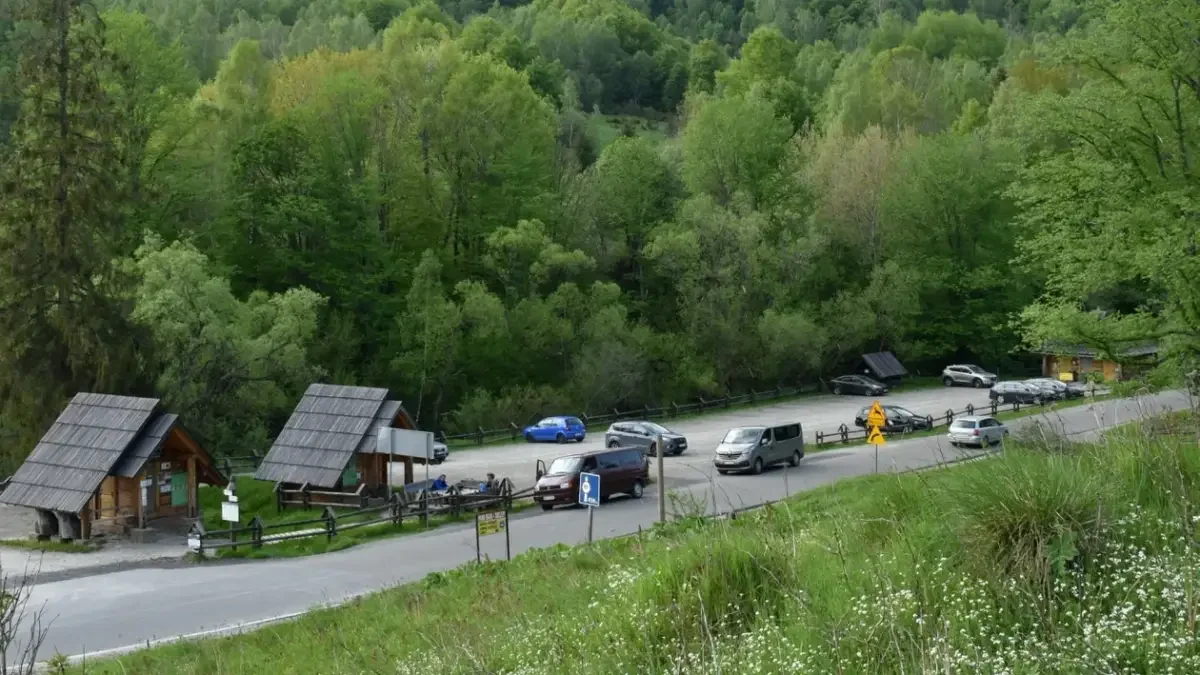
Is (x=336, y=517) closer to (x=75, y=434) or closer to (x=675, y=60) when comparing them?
(x=75, y=434)

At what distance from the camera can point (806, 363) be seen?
202ft

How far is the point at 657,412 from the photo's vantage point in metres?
54.0

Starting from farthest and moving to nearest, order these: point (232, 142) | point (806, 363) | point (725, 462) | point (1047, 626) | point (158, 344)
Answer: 1. point (806, 363)
2. point (232, 142)
3. point (158, 344)
4. point (725, 462)
5. point (1047, 626)

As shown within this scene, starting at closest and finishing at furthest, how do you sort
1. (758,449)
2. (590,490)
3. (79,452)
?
(590,490)
(79,452)
(758,449)

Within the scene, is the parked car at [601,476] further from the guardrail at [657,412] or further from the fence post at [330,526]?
the guardrail at [657,412]

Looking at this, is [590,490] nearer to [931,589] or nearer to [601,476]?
[601,476]

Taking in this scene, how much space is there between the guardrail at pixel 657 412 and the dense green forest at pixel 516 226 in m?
1.12

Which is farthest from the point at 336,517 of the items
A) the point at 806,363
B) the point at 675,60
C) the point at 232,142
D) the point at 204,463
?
the point at 675,60

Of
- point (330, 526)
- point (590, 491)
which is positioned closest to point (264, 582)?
point (330, 526)

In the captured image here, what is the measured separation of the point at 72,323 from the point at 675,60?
4057 inches

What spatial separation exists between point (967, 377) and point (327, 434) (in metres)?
43.6

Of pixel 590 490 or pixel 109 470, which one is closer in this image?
pixel 590 490

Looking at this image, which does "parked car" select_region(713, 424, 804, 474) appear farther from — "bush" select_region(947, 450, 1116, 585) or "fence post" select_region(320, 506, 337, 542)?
"bush" select_region(947, 450, 1116, 585)

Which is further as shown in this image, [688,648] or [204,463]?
[204,463]
